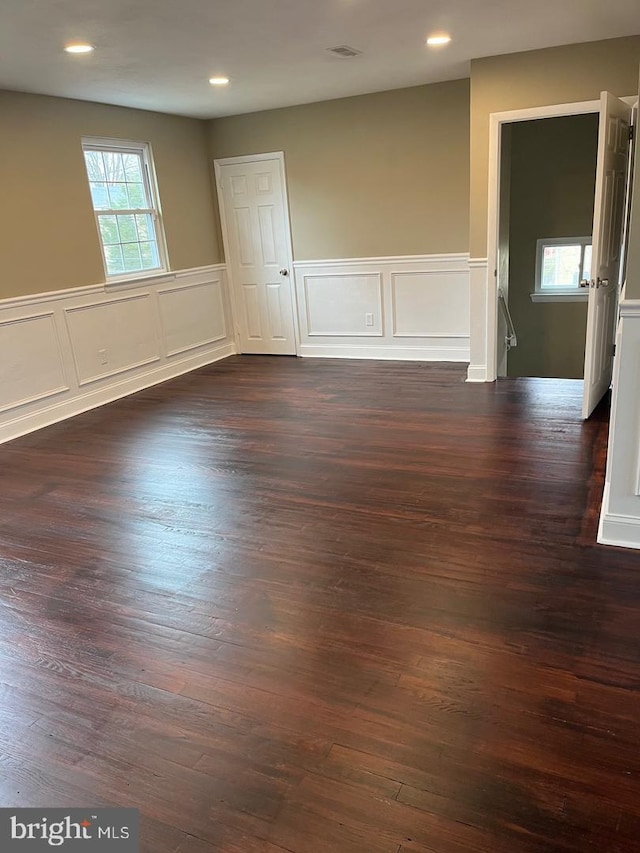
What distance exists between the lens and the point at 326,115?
5930mm

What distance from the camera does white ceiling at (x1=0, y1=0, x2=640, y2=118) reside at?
3.17 metres

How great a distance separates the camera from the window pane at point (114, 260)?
5.60 m

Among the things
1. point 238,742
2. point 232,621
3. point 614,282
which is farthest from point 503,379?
point 238,742

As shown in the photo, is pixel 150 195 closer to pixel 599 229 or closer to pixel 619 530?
pixel 599 229

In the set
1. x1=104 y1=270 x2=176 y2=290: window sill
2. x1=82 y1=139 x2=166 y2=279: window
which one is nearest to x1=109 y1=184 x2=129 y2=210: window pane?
x1=82 y1=139 x2=166 y2=279: window

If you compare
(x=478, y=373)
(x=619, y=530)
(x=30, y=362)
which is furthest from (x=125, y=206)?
(x=619, y=530)

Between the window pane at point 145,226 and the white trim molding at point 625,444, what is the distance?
474 cm

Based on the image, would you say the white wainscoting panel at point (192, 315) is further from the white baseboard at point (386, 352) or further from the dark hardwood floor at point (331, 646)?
the dark hardwood floor at point (331, 646)

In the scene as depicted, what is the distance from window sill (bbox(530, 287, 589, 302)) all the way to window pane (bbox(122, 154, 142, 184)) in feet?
14.8

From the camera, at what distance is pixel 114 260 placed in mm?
5688

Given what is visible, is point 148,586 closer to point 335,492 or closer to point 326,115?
point 335,492

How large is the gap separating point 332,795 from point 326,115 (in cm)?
588

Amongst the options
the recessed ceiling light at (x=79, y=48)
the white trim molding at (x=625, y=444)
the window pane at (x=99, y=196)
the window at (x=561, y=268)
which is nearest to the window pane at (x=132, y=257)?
the window pane at (x=99, y=196)

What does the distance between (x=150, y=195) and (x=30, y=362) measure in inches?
85.9
